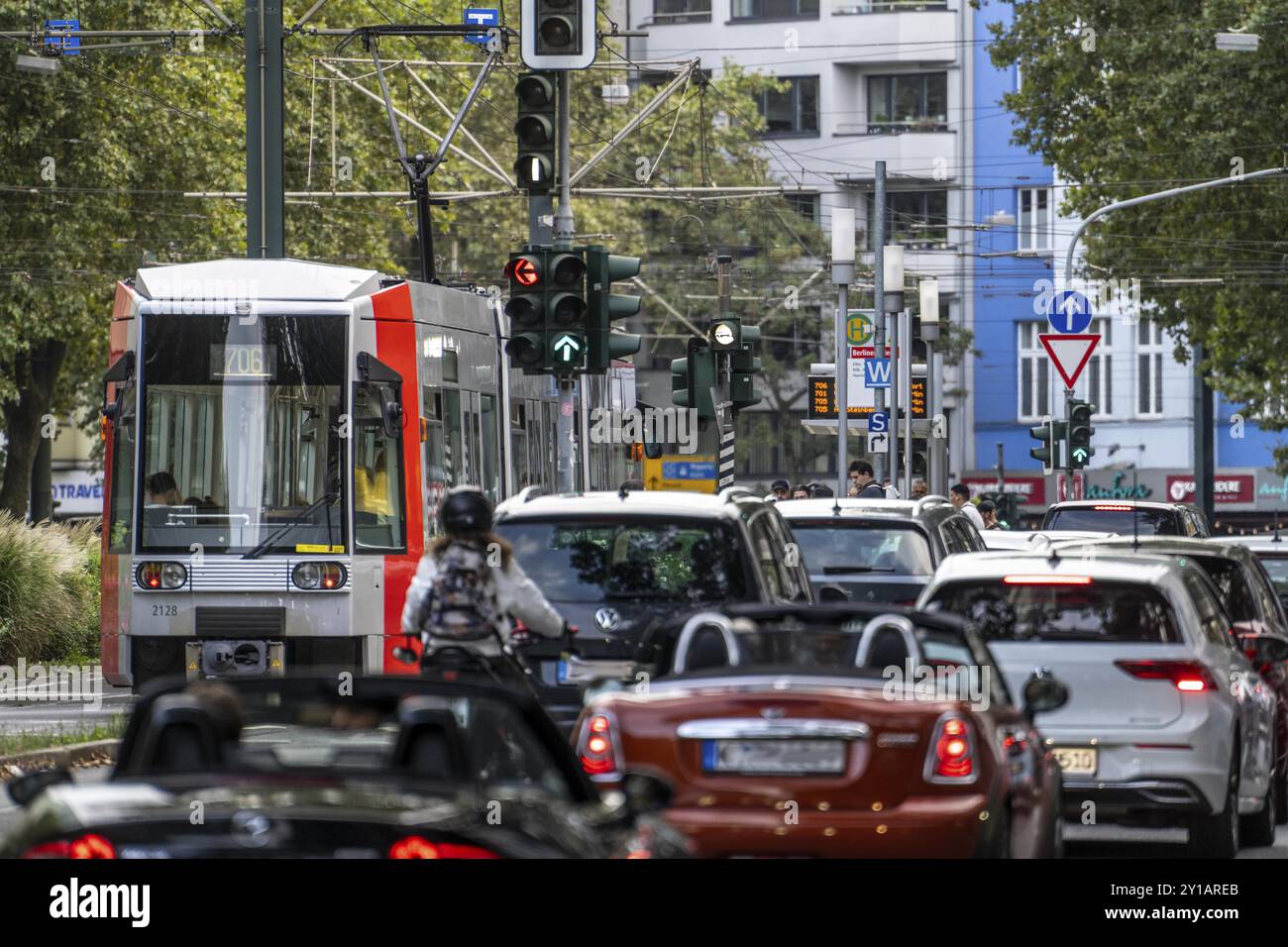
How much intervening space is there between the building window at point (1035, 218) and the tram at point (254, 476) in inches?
2082

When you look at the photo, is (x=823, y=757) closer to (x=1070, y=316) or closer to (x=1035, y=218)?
(x=1070, y=316)

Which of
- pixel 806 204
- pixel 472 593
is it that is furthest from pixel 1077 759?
pixel 806 204

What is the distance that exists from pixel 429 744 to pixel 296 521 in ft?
37.6

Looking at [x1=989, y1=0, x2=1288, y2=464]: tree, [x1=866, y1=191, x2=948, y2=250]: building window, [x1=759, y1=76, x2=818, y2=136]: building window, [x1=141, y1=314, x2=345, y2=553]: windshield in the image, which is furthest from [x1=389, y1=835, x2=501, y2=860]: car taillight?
[x1=759, y1=76, x2=818, y2=136]: building window

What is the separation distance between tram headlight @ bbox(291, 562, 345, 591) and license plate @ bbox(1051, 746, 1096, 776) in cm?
747

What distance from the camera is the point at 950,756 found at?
818 centimetres

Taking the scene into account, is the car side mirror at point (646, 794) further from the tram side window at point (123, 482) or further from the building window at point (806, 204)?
the building window at point (806, 204)

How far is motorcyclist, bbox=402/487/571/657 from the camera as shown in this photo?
34.2ft

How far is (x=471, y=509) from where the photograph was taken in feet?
34.4

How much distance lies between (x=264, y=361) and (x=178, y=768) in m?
11.8

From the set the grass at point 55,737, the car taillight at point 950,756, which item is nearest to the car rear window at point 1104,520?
the grass at point 55,737

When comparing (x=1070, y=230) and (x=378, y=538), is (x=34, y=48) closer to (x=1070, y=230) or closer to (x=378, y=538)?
(x=378, y=538)

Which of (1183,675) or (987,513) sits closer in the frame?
(1183,675)
